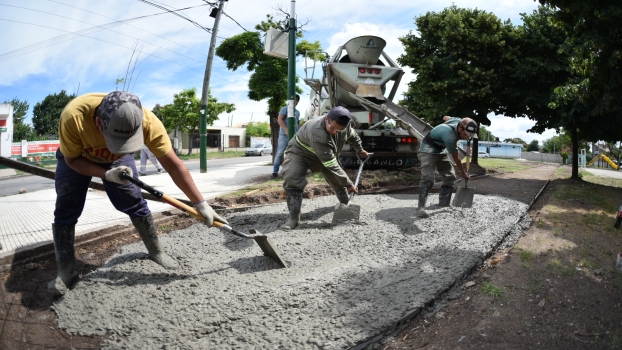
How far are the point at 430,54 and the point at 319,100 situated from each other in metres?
5.68

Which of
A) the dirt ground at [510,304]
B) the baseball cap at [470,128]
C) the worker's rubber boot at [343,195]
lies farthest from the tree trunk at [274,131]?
the dirt ground at [510,304]

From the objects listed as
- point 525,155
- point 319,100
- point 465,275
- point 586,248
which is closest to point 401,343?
point 465,275

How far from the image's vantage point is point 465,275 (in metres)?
3.20

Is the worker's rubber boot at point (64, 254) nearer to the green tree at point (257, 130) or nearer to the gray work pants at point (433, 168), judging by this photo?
the gray work pants at point (433, 168)

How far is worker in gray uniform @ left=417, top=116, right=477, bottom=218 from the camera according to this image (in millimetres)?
5102

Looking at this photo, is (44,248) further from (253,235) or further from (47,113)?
(47,113)

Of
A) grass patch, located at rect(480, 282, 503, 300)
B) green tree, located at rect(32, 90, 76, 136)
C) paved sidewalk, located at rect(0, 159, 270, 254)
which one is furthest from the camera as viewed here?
green tree, located at rect(32, 90, 76, 136)

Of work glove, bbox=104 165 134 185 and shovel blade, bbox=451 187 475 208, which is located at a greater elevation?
work glove, bbox=104 165 134 185

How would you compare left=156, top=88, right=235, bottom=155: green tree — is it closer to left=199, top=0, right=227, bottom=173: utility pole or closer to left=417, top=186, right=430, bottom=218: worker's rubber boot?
left=199, top=0, right=227, bottom=173: utility pole

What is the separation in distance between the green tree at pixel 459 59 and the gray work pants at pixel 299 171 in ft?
27.4

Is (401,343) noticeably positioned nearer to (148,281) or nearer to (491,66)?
(148,281)

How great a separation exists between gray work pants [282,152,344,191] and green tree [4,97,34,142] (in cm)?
1921

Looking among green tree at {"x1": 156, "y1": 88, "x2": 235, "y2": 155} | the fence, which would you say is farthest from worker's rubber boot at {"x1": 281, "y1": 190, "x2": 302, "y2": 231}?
the fence

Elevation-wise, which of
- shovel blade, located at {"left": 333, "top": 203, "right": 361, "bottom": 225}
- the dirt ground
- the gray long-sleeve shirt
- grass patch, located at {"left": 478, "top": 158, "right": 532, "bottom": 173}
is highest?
the gray long-sleeve shirt
